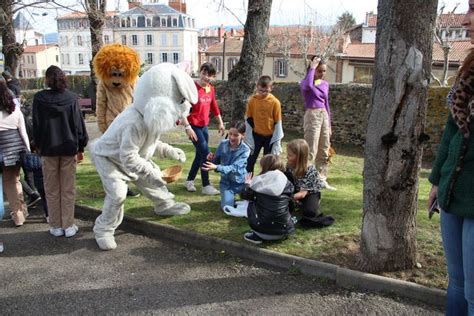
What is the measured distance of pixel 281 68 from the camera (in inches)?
1934

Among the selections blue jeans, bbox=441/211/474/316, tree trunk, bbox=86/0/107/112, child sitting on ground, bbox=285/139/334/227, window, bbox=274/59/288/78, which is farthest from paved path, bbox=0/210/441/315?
window, bbox=274/59/288/78

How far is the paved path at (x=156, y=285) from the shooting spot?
3.44 metres

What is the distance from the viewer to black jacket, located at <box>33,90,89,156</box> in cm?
453

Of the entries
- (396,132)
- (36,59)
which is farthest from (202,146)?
(36,59)

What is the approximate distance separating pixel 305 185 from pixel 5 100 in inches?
140

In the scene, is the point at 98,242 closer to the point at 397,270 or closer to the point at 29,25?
the point at 397,270

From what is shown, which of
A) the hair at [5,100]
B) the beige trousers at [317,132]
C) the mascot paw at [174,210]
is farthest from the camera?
the beige trousers at [317,132]

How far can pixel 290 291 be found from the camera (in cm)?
371

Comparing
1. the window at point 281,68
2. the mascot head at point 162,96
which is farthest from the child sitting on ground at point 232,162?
the window at point 281,68

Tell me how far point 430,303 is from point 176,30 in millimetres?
79754

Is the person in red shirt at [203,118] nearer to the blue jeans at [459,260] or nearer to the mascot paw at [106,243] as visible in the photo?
the mascot paw at [106,243]

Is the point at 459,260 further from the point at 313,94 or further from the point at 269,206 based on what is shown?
the point at 313,94

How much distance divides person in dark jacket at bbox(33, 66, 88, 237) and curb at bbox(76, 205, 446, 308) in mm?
770

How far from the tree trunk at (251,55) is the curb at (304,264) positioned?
329 cm
